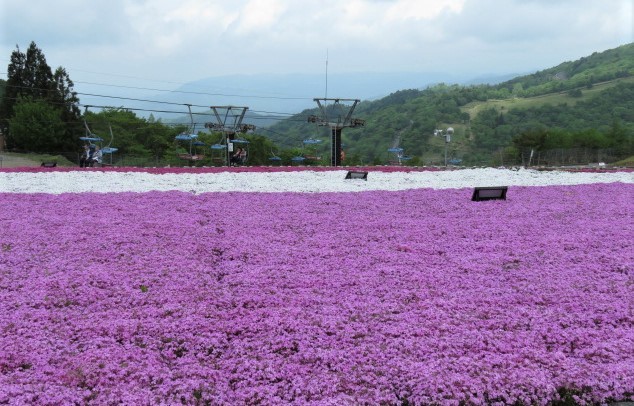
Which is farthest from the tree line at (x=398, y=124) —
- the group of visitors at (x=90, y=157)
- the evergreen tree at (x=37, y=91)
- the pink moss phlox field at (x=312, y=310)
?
the pink moss phlox field at (x=312, y=310)

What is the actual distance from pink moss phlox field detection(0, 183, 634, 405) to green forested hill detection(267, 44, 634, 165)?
290 ft

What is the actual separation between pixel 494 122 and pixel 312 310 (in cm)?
14356

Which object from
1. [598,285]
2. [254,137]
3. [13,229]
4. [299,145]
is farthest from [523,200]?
[299,145]

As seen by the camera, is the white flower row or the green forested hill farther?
the green forested hill

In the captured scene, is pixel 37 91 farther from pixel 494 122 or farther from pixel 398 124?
pixel 494 122

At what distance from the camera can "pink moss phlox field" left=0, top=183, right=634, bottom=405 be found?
543 centimetres

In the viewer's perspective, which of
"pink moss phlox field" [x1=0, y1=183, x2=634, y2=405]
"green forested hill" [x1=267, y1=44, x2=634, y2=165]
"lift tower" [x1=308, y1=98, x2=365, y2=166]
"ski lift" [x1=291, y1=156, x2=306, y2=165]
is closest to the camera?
"pink moss phlox field" [x1=0, y1=183, x2=634, y2=405]

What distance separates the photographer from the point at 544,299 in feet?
26.0

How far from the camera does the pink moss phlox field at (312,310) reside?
17.8 ft

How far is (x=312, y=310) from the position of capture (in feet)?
24.1

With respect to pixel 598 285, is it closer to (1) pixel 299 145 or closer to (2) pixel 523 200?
(2) pixel 523 200

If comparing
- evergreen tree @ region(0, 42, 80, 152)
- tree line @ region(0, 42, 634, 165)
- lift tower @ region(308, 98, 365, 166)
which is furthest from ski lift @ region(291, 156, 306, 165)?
evergreen tree @ region(0, 42, 80, 152)

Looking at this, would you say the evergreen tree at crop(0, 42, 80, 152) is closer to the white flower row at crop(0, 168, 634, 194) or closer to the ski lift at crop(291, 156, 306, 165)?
the ski lift at crop(291, 156, 306, 165)

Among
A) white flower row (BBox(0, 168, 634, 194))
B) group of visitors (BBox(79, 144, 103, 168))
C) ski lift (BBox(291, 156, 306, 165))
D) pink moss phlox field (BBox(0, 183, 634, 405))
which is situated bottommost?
ski lift (BBox(291, 156, 306, 165))
